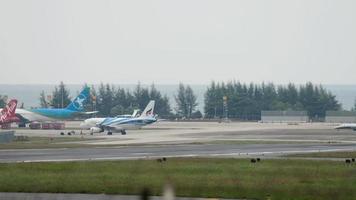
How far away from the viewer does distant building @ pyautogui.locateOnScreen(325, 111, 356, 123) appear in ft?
615

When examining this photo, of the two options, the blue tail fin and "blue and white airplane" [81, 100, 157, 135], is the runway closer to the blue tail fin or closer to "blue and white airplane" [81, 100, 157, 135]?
"blue and white airplane" [81, 100, 157, 135]

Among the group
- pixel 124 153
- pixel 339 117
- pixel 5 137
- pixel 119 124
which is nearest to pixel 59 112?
pixel 119 124

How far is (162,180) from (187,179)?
3.78ft

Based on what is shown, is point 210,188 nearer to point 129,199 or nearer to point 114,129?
point 129,199

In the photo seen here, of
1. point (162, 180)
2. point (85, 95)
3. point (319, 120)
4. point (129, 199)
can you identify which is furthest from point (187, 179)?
point (319, 120)

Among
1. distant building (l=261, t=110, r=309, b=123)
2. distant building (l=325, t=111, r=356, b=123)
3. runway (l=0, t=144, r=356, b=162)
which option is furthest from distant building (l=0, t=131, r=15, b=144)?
distant building (l=325, t=111, r=356, b=123)

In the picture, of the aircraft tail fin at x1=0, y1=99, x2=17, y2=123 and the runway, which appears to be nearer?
the runway

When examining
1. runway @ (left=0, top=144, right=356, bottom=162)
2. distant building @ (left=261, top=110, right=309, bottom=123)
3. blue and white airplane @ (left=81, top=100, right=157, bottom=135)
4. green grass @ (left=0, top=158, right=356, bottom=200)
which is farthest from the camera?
distant building @ (left=261, top=110, right=309, bottom=123)

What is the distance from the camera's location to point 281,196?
30.1 metres

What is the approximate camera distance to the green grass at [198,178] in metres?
31.7

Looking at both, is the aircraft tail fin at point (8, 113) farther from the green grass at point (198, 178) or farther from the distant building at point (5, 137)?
the green grass at point (198, 178)

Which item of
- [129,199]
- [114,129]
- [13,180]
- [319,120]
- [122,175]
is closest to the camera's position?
[129,199]

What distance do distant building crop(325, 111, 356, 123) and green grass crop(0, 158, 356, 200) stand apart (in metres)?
142

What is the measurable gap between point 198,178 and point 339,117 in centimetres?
15889
